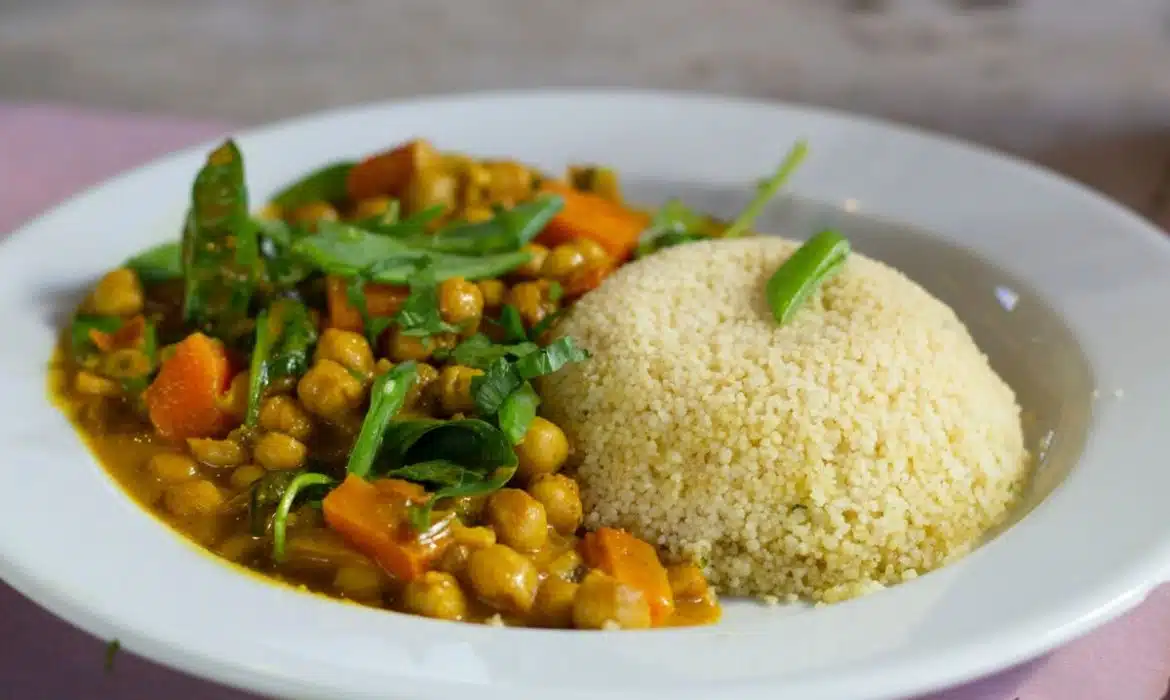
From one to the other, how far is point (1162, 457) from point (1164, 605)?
0.32 m

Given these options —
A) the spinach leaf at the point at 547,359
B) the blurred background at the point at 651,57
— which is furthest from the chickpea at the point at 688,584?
the blurred background at the point at 651,57

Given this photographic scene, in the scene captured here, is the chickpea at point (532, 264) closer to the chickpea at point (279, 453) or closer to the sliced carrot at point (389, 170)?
the sliced carrot at point (389, 170)

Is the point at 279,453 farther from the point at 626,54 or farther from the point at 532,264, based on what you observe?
the point at 626,54

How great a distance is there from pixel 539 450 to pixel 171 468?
0.84m

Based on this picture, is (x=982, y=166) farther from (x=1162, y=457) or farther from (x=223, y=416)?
(x=223, y=416)

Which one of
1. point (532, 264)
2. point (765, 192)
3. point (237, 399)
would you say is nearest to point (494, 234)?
point (532, 264)

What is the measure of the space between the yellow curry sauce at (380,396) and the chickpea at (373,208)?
16 mm

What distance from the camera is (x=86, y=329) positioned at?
331cm

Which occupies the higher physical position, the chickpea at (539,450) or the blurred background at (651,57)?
the chickpea at (539,450)

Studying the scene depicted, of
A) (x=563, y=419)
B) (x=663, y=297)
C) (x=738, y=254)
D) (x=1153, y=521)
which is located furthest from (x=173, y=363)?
(x=1153, y=521)

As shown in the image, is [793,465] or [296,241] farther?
[296,241]

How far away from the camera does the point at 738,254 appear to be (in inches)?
134

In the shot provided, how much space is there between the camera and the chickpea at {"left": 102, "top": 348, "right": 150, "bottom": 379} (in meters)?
3.15

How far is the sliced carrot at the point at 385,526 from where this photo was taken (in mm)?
2527
